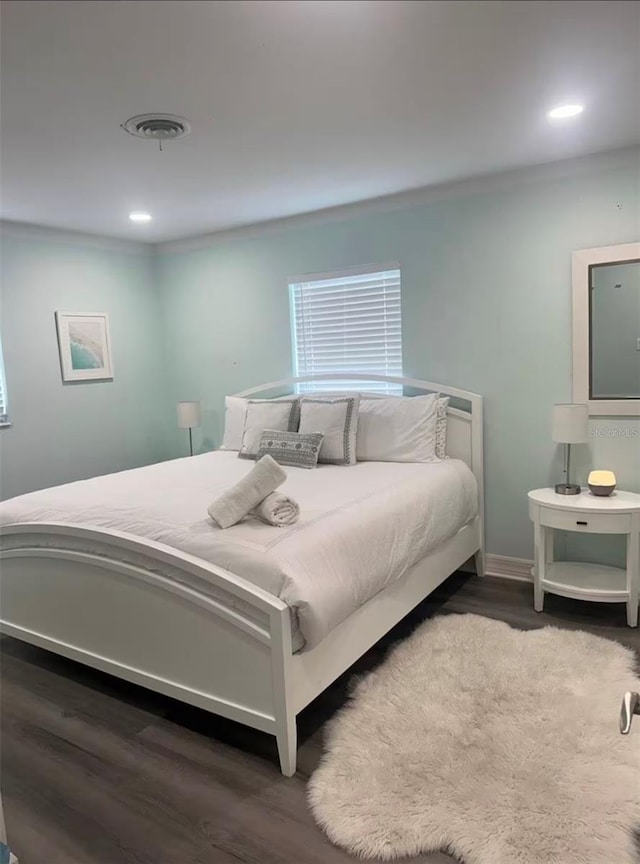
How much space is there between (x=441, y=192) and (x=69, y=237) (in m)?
2.73

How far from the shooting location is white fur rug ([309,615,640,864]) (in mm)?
1677

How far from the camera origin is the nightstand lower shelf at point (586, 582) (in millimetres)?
2914

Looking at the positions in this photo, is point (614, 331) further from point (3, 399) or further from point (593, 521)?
point (3, 399)

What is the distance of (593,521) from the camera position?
2904 mm

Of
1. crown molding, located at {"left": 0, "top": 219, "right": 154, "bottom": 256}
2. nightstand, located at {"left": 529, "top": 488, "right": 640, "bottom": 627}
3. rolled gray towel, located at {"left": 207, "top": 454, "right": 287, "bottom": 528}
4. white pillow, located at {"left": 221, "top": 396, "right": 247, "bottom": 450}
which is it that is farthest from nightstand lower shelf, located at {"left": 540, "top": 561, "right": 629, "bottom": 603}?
crown molding, located at {"left": 0, "top": 219, "right": 154, "bottom": 256}

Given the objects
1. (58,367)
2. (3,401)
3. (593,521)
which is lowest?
(593,521)

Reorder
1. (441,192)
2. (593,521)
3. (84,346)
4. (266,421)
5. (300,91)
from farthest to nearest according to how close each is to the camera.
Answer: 1. (84,346)
2. (266,421)
3. (441,192)
4. (593,521)
5. (300,91)

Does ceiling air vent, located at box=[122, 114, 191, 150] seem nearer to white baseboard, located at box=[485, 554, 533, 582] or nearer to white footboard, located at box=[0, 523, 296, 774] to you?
white footboard, located at box=[0, 523, 296, 774]

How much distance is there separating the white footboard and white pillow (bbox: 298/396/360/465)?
1518 mm

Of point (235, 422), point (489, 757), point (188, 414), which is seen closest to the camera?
point (489, 757)

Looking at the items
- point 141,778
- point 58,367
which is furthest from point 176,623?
point 58,367

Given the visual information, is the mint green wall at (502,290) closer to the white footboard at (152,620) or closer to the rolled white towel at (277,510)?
the rolled white towel at (277,510)

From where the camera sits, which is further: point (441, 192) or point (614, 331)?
point (441, 192)

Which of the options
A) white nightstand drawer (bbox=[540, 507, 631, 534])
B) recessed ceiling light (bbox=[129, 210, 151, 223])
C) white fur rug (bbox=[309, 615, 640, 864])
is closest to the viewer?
white fur rug (bbox=[309, 615, 640, 864])
